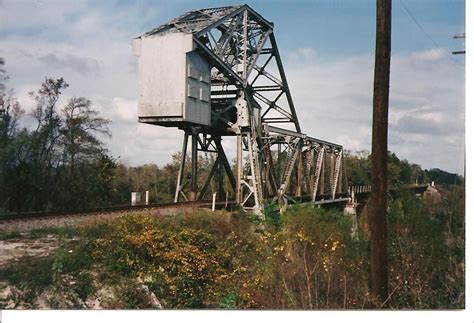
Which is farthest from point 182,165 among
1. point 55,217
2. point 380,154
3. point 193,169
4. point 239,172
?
point 380,154

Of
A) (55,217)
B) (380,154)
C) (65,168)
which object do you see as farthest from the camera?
(65,168)

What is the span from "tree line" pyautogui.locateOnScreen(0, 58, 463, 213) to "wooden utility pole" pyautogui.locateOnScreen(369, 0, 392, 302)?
4014 mm

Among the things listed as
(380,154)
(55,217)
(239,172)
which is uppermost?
(380,154)

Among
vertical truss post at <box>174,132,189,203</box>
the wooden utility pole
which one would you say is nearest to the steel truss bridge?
vertical truss post at <box>174,132,189,203</box>

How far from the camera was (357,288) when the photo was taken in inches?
403

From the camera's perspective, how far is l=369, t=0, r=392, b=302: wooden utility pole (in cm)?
980

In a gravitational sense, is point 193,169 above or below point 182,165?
below

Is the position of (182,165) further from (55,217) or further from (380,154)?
(380,154)

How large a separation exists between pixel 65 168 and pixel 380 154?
1268 centimetres

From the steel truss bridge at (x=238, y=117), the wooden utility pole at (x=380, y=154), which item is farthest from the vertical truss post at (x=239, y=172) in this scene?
the wooden utility pole at (x=380, y=154)

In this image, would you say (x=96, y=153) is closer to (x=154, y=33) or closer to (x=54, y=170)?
(x=54, y=170)

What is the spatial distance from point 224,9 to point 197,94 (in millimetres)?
4877

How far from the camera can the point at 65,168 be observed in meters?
18.5
